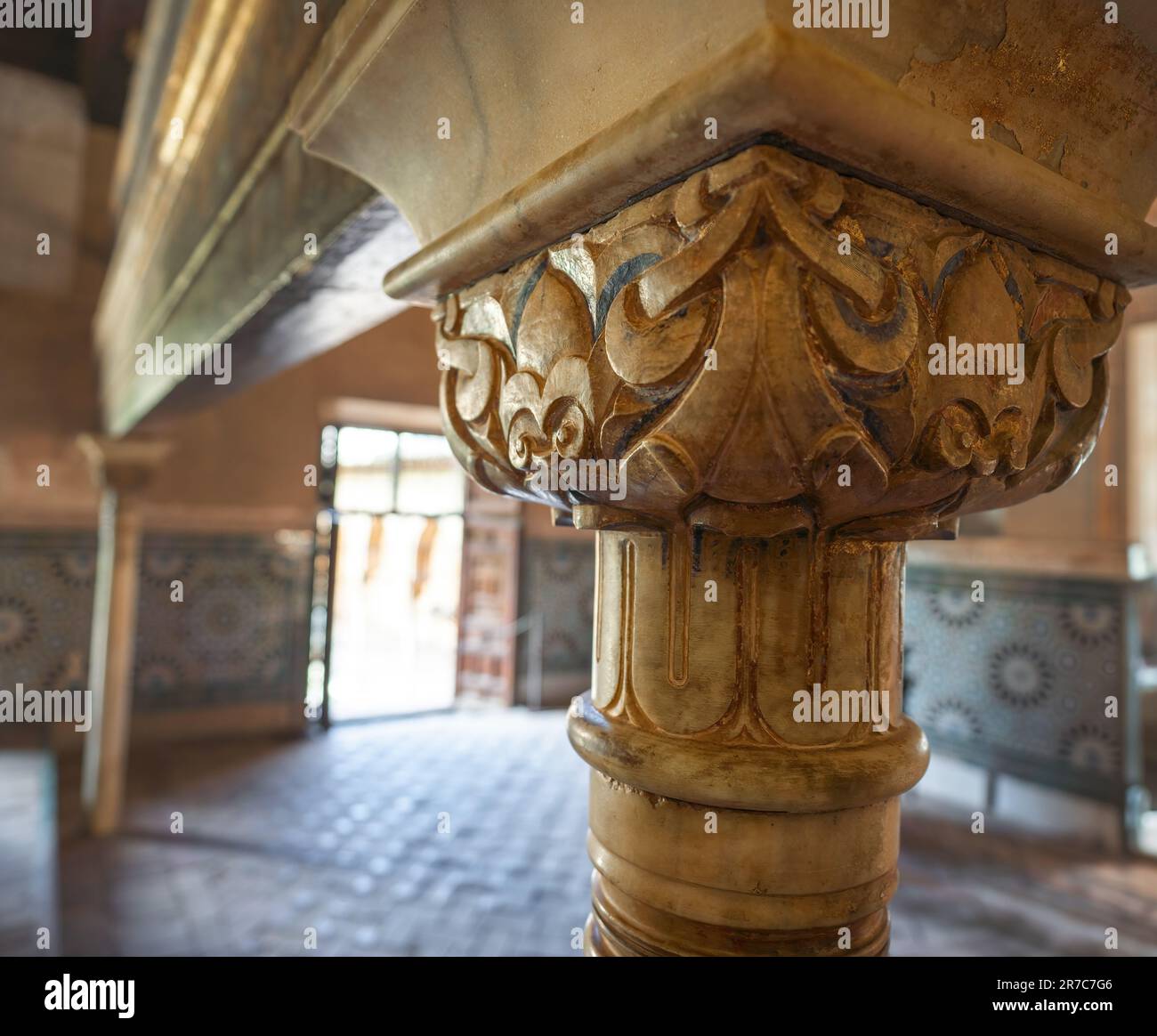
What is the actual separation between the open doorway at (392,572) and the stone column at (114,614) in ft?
5.42

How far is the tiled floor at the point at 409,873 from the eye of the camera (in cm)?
257

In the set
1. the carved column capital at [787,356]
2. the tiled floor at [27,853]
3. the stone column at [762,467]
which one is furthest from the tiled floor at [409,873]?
the carved column capital at [787,356]

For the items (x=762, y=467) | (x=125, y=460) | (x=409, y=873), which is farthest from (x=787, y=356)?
(x=125, y=460)

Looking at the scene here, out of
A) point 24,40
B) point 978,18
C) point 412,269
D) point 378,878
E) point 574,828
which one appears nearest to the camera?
point 978,18

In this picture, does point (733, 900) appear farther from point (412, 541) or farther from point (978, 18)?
point (412, 541)

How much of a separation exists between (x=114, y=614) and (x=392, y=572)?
11.4 feet

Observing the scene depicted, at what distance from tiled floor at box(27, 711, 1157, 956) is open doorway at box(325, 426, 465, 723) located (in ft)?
4.46

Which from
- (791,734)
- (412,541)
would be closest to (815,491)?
(791,734)

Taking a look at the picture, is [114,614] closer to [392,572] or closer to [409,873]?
[409,873]

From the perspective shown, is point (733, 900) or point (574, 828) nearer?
point (733, 900)

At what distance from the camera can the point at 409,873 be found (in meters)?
3.05

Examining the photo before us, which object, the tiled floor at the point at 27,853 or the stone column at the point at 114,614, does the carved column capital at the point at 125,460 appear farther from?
the tiled floor at the point at 27,853

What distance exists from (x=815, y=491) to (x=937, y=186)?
21cm

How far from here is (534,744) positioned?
4832mm
